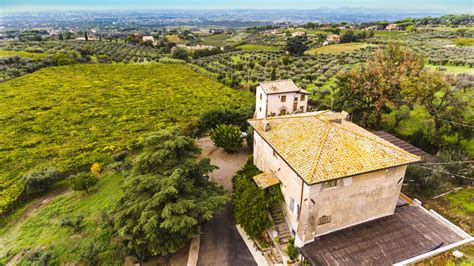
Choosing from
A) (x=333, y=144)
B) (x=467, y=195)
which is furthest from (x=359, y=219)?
(x=467, y=195)

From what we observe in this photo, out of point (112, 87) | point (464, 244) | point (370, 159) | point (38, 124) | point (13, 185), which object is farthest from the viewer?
point (112, 87)

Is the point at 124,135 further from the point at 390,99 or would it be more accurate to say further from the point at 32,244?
the point at 390,99

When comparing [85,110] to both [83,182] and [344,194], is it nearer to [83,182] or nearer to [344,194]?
[83,182]

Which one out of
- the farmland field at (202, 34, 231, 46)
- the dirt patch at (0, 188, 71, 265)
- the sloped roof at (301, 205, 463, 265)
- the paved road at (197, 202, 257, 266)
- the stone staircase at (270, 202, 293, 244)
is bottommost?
the dirt patch at (0, 188, 71, 265)

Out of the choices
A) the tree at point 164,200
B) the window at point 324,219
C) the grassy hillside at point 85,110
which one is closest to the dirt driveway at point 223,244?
the tree at point 164,200

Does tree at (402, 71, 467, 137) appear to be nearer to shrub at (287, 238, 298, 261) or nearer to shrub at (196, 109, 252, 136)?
shrub at (196, 109, 252, 136)

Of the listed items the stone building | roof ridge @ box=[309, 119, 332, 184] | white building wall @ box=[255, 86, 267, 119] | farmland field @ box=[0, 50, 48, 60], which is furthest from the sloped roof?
farmland field @ box=[0, 50, 48, 60]

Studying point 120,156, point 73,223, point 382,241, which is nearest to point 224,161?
point 120,156
